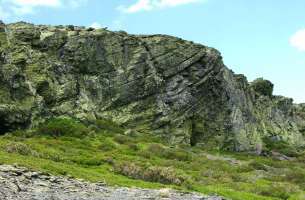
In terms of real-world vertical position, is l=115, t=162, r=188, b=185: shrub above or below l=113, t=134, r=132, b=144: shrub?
below

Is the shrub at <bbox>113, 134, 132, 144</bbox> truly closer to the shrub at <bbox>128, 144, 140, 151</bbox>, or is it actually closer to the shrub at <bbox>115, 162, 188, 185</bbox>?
the shrub at <bbox>128, 144, 140, 151</bbox>

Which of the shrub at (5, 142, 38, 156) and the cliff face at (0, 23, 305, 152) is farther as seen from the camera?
the cliff face at (0, 23, 305, 152)

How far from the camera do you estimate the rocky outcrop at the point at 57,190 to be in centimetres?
2561

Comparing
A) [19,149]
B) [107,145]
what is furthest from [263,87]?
[19,149]

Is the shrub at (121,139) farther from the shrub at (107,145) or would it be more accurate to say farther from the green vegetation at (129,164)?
the shrub at (107,145)

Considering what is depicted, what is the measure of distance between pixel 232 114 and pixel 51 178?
71.7 meters

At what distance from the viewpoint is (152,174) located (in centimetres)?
3903

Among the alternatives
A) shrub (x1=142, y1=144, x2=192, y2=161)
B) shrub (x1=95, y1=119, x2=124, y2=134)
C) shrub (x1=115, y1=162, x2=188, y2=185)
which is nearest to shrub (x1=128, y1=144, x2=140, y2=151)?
shrub (x1=142, y1=144, x2=192, y2=161)

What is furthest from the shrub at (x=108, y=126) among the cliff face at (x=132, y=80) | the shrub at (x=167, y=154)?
the shrub at (x=167, y=154)

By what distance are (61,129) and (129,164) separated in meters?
26.4

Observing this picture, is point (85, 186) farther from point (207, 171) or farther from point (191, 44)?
point (191, 44)

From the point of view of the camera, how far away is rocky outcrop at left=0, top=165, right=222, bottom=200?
25609 millimetres

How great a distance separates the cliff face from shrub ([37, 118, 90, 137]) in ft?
17.8

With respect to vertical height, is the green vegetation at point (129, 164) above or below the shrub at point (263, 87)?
below
